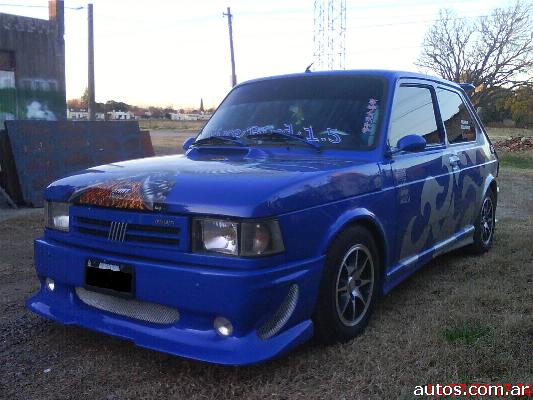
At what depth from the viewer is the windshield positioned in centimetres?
383

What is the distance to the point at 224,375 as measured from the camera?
117 inches

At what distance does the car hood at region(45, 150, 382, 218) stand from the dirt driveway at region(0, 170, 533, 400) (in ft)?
2.93

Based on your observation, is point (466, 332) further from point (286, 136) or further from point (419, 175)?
point (286, 136)

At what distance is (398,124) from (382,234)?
35.4 inches

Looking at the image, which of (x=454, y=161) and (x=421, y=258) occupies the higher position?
(x=454, y=161)

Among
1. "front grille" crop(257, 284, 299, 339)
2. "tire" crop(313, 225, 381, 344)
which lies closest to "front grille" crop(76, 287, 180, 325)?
"front grille" crop(257, 284, 299, 339)

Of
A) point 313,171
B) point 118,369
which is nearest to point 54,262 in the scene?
point 118,369

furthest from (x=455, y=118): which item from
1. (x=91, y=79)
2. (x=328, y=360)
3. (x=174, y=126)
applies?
(x=174, y=126)

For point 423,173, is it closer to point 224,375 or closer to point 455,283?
point 455,283

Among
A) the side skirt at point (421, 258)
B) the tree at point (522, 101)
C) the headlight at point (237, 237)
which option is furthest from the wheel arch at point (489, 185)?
the tree at point (522, 101)

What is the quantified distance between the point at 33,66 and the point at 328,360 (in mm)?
13919

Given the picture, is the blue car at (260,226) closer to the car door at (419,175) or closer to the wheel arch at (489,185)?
the car door at (419,175)

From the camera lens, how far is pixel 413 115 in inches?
168

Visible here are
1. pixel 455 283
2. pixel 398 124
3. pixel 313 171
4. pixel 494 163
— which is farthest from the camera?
pixel 494 163
